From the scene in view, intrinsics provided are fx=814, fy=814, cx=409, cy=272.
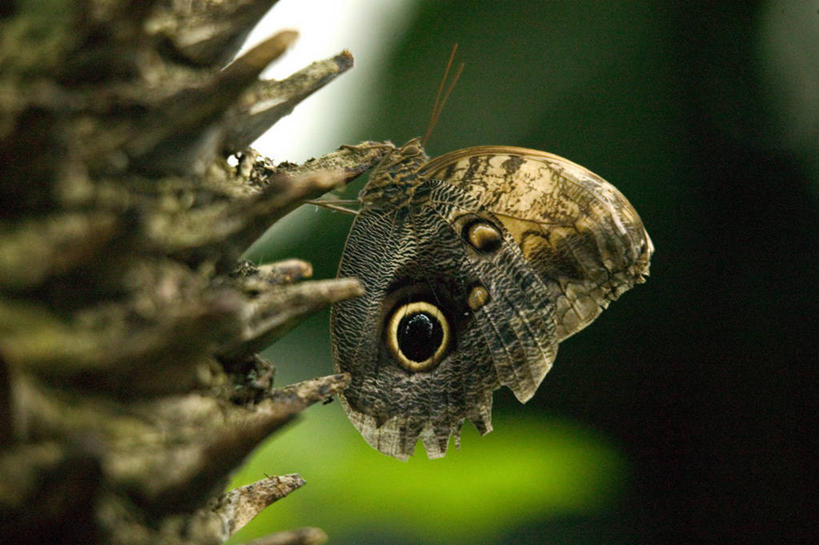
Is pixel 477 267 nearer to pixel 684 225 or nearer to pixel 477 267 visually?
pixel 477 267

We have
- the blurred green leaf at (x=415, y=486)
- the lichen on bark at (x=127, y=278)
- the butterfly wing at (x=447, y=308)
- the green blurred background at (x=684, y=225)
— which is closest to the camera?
the lichen on bark at (x=127, y=278)

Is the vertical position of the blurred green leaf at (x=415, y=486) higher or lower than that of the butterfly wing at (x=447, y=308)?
lower

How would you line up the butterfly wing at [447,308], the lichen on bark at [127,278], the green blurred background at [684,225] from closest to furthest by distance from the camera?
1. the lichen on bark at [127,278]
2. the butterfly wing at [447,308]
3. the green blurred background at [684,225]

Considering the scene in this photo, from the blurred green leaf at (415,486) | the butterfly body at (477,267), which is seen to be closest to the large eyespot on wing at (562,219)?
the butterfly body at (477,267)

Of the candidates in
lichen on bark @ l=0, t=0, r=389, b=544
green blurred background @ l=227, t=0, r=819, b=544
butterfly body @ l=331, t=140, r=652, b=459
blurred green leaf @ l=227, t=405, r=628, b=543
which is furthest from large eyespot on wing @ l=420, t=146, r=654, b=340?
green blurred background @ l=227, t=0, r=819, b=544

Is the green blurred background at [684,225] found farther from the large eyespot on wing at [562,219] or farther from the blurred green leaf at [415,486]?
the large eyespot on wing at [562,219]

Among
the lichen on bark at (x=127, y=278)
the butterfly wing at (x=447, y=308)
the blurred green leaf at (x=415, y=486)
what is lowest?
the blurred green leaf at (x=415, y=486)

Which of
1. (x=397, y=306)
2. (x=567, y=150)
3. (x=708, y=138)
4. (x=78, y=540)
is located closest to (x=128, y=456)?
(x=78, y=540)
